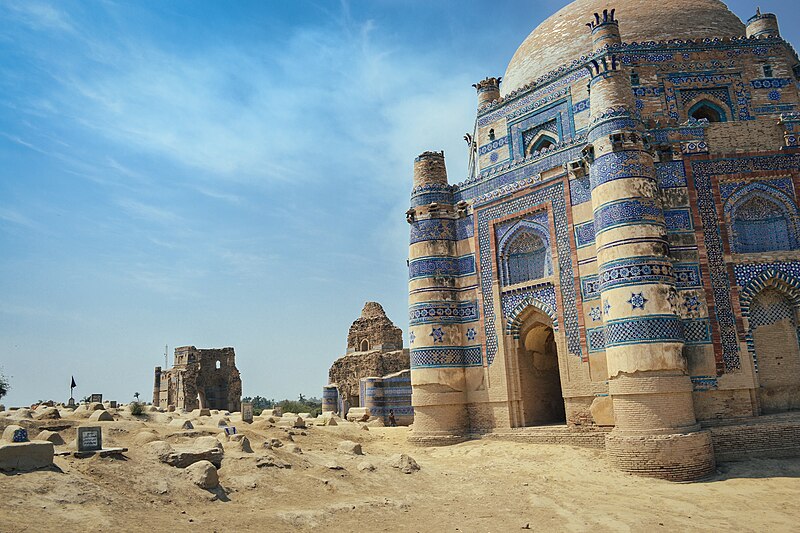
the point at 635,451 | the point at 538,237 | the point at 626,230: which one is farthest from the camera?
the point at 538,237

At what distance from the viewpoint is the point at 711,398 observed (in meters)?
13.6

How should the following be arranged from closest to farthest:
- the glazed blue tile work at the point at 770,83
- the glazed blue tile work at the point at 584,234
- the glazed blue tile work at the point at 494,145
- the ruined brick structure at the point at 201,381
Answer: the glazed blue tile work at the point at 584,234, the glazed blue tile work at the point at 770,83, the glazed blue tile work at the point at 494,145, the ruined brick structure at the point at 201,381

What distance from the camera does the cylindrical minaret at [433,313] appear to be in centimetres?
1697

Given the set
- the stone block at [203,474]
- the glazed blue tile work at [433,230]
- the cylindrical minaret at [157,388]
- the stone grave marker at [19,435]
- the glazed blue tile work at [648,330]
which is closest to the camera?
the stone grave marker at [19,435]

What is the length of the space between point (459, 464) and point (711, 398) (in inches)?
226

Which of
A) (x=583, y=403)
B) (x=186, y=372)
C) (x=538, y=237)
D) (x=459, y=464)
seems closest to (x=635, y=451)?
(x=583, y=403)

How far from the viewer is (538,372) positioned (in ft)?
56.7

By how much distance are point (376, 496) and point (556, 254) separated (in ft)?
27.0

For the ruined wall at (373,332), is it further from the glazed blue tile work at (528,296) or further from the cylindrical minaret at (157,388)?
the glazed blue tile work at (528,296)

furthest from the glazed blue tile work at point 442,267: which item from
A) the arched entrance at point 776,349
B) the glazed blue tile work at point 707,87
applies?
the arched entrance at point 776,349

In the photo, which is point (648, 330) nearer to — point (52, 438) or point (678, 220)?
point (678, 220)

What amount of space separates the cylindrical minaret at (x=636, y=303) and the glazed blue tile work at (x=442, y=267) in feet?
15.3

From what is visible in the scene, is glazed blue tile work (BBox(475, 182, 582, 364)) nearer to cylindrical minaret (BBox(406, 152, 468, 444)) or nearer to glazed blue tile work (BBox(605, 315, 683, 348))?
cylindrical minaret (BBox(406, 152, 468, 444))

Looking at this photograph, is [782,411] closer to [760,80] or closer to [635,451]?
[635,451]
